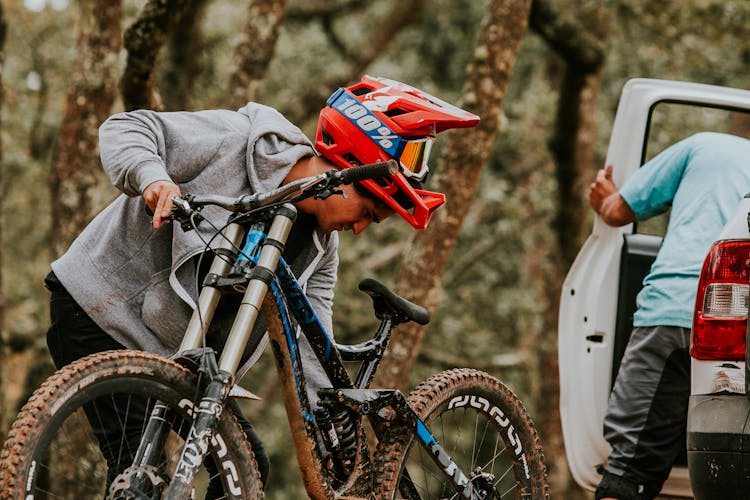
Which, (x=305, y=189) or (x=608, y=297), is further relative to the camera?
(x=608, y=297)

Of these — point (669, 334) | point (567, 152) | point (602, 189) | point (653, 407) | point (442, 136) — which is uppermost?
point (442, 136)

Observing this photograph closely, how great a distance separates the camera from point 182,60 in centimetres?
1110

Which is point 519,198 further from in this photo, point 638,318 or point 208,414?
point 208,414

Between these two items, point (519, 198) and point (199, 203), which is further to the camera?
point (519, 198)

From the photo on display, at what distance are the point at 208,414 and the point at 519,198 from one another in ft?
38.6

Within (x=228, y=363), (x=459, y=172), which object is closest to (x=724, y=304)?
(x=228, y=363)

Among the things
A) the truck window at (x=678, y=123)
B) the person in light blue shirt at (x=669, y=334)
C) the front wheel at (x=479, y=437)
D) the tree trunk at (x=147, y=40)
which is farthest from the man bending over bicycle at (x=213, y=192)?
the truck window at (x=678, y=123)

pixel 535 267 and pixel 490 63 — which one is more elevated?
pixel 490 63

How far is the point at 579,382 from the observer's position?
4.83 meters

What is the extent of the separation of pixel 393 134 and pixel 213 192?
59 cm

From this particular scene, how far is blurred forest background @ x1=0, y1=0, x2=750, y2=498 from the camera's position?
6.92 m

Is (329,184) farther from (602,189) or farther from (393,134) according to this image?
(602,189)

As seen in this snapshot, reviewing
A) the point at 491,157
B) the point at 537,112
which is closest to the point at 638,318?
the point at 537,112

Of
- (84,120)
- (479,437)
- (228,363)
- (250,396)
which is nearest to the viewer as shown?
(228,363)
